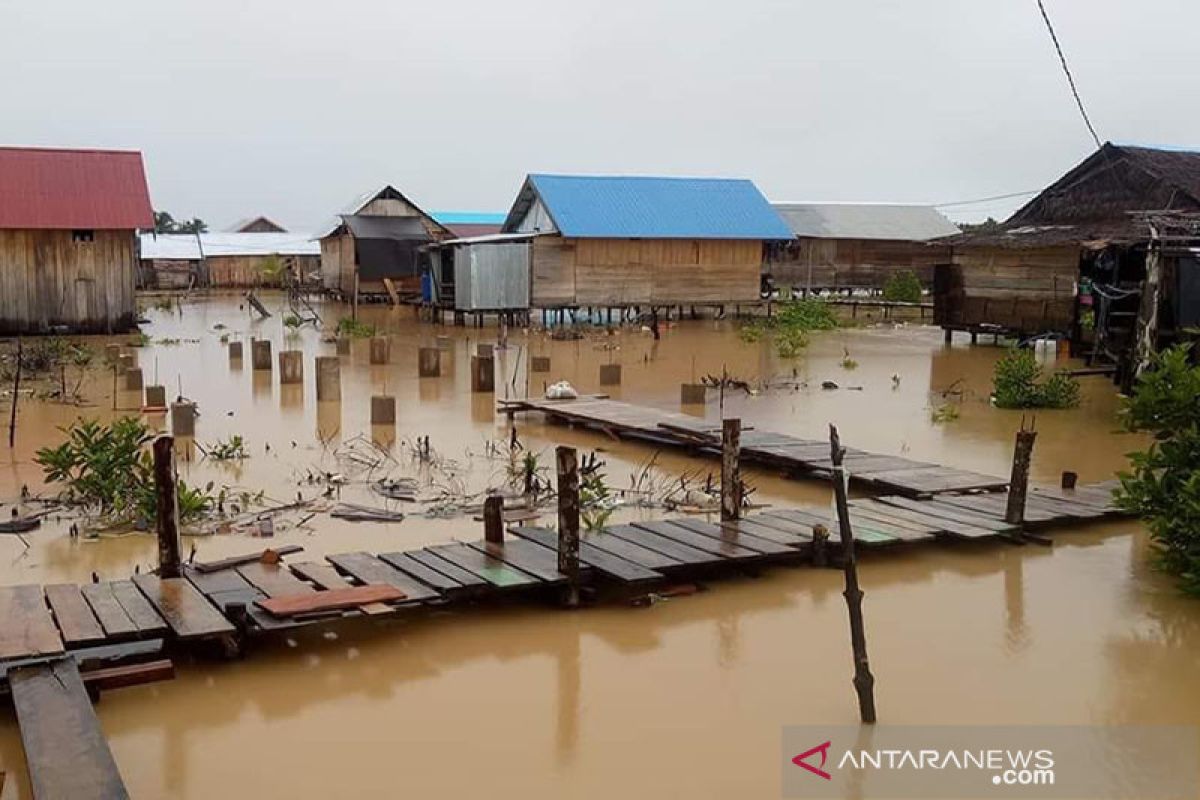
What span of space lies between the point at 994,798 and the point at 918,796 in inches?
13.7

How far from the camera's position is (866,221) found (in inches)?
1812

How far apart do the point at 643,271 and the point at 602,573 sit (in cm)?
2557

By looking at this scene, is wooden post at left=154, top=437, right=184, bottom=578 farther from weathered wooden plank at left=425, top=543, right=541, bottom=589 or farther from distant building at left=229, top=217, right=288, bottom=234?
distant building at left=229, top=217, right=288, bottom=234

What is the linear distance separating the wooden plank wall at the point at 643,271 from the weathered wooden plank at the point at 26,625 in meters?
24.9

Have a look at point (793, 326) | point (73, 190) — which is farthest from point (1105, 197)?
point (73, 190)

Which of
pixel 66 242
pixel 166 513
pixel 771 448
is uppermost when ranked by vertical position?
pixel 66 242

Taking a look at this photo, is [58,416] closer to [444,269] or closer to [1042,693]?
[1042,693]

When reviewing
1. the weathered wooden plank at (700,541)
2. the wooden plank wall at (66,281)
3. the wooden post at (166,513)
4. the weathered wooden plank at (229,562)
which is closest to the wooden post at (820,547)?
the weathered wooden plank at (700,541)

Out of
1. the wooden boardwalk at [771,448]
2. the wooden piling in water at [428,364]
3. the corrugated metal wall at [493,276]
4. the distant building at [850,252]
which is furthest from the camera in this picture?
the distant building at [850,252]

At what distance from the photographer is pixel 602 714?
245 inches
